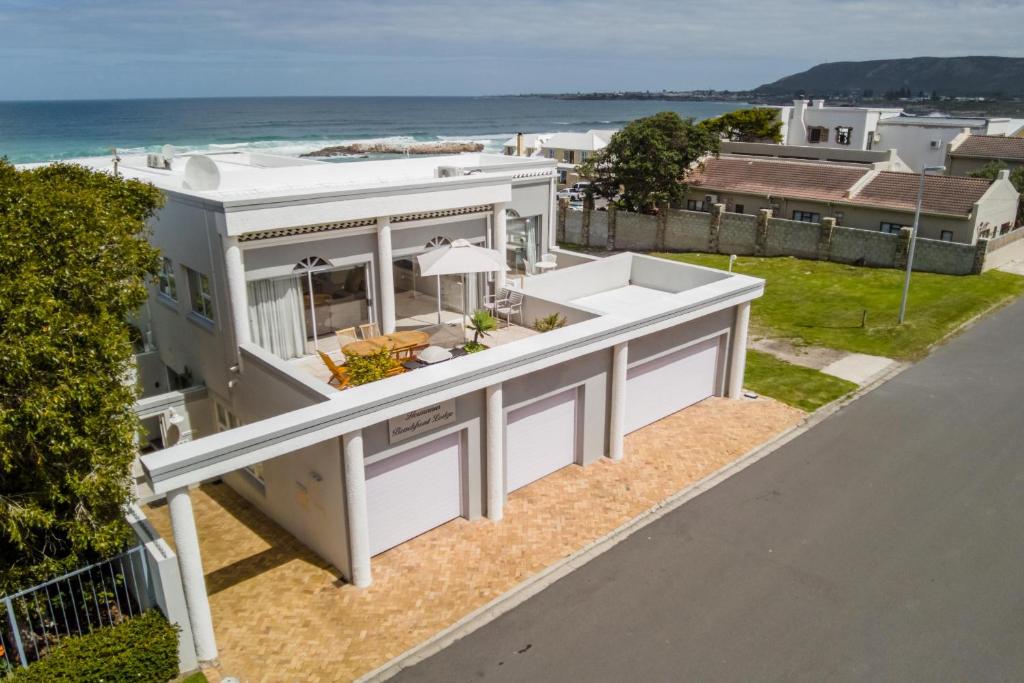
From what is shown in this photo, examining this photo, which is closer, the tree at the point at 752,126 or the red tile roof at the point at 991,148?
the red tile roof at the point at 991,148

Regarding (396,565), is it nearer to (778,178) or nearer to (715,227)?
(715,227)

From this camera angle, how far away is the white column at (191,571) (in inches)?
408

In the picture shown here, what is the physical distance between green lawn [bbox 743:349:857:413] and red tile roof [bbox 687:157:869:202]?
20814mm

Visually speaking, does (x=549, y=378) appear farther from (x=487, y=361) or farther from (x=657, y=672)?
(x=657, y=672)

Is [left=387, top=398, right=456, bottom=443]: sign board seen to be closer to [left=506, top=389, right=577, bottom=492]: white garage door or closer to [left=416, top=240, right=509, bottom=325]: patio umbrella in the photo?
[left=506, top=389, right=577, bottom=492]: white garage door

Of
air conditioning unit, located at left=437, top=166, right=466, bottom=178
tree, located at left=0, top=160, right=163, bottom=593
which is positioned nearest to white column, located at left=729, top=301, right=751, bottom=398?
air conditioning unit, located at left=437, top=166, right=466, bottom=178

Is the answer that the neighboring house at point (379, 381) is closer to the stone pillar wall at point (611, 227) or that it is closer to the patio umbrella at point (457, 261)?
the patio umbrella at point (457, 261)

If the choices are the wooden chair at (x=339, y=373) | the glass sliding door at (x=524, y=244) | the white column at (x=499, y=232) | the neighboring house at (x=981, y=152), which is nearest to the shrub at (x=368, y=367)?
the wooden chair at (x=339, y=373)

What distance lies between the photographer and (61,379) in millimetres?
9164

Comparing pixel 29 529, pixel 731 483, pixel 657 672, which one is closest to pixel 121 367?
pixel 29 529

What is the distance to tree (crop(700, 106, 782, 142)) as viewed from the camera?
2864 inches

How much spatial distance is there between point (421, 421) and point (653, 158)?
33.8 metres

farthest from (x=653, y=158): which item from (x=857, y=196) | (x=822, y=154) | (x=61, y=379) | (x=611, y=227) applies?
(x=61, y=379)

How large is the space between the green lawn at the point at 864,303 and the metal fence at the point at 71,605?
22690 mm
